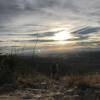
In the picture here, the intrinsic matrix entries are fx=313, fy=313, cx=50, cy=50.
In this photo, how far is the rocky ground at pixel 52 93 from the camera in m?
11.2

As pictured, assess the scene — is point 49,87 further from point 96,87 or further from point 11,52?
point 11,52

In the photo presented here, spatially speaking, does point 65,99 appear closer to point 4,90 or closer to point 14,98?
point 14,98

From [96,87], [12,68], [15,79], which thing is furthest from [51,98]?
[12,68]

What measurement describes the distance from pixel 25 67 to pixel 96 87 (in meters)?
6.88

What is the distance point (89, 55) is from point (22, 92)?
2918cm

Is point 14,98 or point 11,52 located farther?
point 11,52

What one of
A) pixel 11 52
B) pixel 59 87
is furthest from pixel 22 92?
pixel 11 52

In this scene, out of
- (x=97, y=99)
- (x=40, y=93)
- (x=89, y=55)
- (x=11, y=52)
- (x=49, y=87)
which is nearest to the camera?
(x=97, y=99)

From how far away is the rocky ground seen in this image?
11.2 m

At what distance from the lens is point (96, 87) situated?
12.5 meters

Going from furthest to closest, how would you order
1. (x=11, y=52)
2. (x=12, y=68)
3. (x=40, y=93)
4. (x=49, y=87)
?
(x=11, y=52) → (x=12, y=68) → (x=49, y=87) → (x=40, y=93)

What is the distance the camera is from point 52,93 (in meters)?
12.3

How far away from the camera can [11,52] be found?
58.8 ft

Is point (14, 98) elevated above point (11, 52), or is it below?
below
